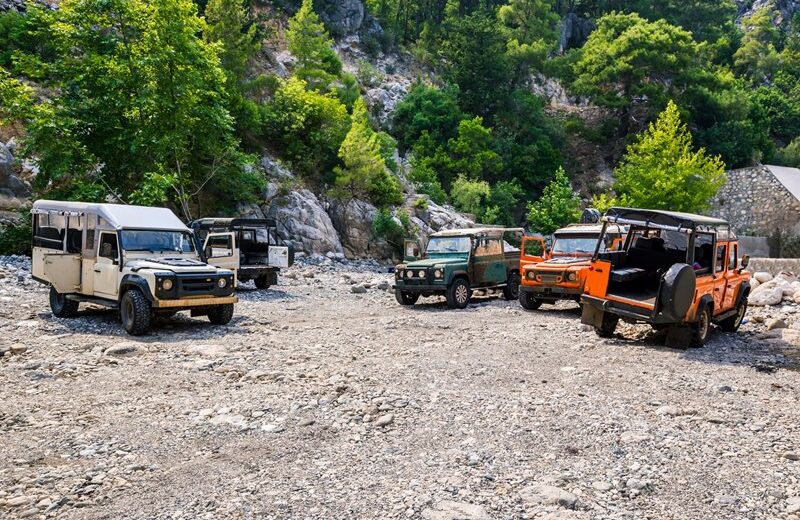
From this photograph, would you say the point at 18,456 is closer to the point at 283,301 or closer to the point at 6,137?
the point at 283,301

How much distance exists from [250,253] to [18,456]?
13.7m

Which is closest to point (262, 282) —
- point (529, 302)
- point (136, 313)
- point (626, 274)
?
point (136, 313)

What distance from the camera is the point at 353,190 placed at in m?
31.2

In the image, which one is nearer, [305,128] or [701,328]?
[701,328]

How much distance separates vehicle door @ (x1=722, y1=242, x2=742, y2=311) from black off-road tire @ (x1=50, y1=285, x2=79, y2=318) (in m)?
12.7

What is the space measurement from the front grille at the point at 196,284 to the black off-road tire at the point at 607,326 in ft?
23.3

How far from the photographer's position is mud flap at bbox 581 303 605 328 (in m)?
9.86

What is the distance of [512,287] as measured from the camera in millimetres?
15984

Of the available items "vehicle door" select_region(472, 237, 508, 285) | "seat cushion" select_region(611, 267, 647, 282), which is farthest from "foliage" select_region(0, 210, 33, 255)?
"seat cushion" select_region(611, 267, 647, 282)

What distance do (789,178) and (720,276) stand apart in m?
28.5

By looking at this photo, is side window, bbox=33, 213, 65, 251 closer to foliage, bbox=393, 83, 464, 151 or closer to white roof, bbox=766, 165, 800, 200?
foliage, bbox=393, 83, 464, 151

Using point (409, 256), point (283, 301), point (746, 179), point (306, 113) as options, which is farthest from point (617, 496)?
point (746, 179)

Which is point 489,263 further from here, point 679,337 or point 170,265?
point 170,265

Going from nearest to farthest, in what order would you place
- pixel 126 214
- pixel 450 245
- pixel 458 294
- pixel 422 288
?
pixel 126 214
pixel 422 288
pixel 458 294
pixel 450 245
